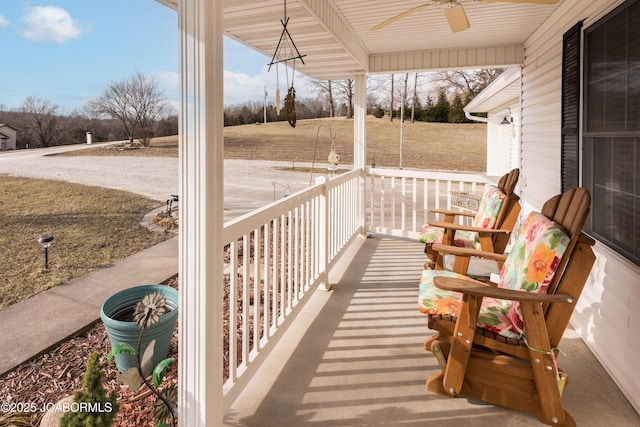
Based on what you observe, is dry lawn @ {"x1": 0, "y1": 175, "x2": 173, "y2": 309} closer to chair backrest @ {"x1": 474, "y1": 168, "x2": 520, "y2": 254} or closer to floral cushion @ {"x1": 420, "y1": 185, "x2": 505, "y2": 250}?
floral cushion @ {"x1": 420, "y1": 185, "x2": 505, "y2": 250}

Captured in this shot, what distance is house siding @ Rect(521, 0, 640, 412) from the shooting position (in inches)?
81.4

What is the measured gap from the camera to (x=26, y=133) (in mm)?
1411

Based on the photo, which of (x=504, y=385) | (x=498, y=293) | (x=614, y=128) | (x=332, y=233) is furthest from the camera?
(x=332, y=233)

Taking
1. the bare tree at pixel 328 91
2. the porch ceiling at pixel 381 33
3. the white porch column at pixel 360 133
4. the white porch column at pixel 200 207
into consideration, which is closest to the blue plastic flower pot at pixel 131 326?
the white porch column at pixel 200 207

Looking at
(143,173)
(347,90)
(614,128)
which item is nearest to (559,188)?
(614,128)

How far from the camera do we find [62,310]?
2732 mm

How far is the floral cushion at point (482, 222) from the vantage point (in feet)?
10.5

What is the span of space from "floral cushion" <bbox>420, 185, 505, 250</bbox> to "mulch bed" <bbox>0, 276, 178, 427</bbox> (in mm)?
2264

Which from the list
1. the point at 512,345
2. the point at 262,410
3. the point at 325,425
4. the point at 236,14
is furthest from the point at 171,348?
the point at 236,14

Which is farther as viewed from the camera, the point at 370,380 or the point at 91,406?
the point at 370,380

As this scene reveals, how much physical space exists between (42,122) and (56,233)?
Result: 3.99ft

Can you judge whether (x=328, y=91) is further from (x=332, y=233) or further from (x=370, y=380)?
(x=370, y=380)

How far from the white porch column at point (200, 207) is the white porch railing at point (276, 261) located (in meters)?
0.20

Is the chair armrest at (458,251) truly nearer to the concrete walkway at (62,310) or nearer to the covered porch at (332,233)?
the covered porch at (332,233)
